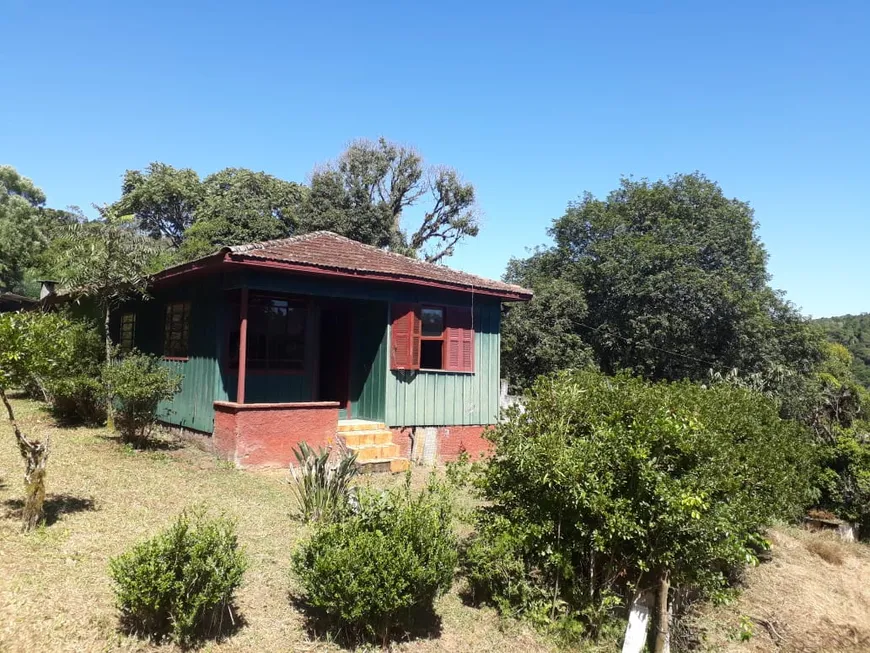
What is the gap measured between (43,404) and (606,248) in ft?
63.2

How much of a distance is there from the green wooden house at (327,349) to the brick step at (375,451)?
22 millimetres

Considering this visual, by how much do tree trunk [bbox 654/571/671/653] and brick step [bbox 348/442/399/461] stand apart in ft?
17.9

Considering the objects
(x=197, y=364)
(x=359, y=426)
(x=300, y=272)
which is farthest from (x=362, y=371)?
(x=197, y=364)

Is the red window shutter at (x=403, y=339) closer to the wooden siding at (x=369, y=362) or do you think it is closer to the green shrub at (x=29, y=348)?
the wooden siding at (x=369, y=362)

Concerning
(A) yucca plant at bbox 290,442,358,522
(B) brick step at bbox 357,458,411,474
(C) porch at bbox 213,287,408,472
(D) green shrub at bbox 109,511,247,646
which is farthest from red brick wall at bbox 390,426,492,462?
(D) green shrub at bbox 109,511,247,646

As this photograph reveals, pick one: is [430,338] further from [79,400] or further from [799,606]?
[79,400]

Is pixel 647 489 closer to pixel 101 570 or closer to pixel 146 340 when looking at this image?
pixel 101 570

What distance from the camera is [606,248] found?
23.5m

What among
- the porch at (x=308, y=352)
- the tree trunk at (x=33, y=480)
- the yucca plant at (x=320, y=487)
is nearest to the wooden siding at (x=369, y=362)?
the porch at (x=308, y=352)

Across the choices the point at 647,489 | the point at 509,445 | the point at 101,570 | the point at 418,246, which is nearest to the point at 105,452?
the point at 101,570

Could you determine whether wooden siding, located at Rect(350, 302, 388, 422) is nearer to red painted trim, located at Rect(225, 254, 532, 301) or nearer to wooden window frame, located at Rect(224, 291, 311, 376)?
red painted trim, located at Rect(225, 254, 532, 301)

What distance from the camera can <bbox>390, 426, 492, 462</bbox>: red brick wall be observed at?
10828 mm

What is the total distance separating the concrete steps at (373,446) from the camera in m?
9.55

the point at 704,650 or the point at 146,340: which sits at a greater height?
the point at 146,340
